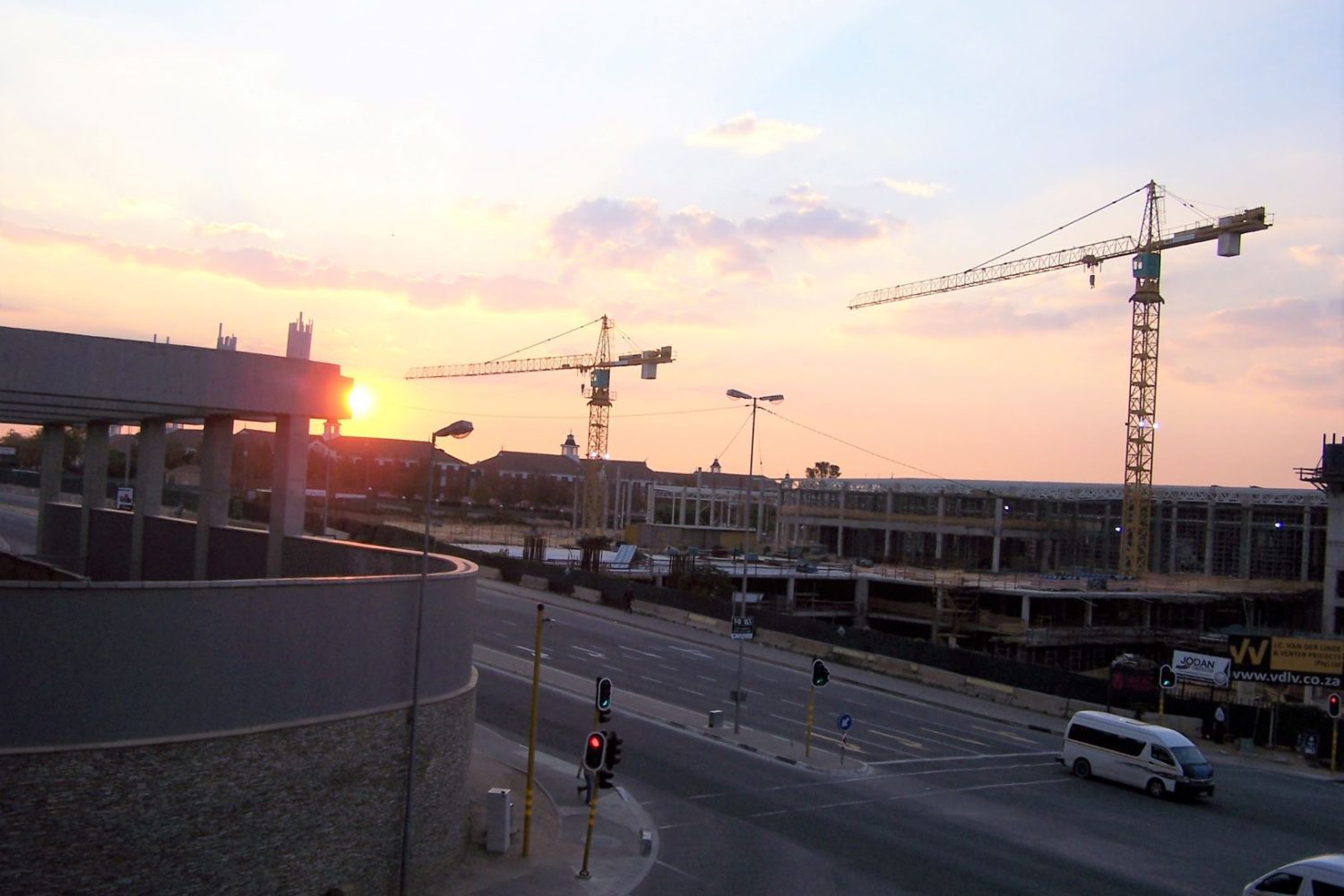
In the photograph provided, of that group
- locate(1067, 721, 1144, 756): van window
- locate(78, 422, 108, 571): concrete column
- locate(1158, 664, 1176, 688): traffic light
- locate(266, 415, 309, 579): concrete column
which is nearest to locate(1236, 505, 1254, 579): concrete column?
locate(1158, 664, 1176, 688): traffic light

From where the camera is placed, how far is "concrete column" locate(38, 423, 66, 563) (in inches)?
930

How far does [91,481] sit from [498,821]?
489 inches

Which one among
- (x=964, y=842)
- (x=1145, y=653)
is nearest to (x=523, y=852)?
(x=964, y=842)

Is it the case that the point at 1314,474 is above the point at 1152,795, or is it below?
above

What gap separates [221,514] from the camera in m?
20.0

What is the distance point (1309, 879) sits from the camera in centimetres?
1413

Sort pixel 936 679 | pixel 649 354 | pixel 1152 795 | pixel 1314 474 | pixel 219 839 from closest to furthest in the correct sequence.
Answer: pixel 219 839 → pixel 1152 795 → pixel 936 679 → pixel 1314 474 → pixel 649 354

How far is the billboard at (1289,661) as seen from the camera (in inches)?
1375

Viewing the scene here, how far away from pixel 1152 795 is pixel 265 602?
22.2m

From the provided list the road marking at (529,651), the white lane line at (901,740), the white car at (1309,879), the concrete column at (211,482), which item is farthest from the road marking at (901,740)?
the concrete column at (211,482)

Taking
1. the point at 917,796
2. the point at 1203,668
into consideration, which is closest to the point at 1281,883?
the point at 917,796

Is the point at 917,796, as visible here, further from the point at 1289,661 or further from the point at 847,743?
the point at 1289,661

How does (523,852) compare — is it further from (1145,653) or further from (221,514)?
(1145,653)

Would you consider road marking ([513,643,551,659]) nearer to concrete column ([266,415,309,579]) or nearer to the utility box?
concrete column ([266,415,309,579])
